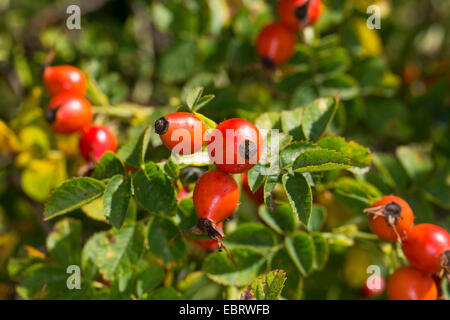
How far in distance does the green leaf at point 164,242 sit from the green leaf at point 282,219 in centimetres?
40

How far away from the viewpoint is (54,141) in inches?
90.1

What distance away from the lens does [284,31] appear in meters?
2.04

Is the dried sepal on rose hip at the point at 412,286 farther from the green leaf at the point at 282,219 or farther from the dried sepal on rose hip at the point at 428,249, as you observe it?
the green leaf at the point at 282,219

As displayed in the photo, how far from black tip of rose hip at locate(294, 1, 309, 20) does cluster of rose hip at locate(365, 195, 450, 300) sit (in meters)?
0.96

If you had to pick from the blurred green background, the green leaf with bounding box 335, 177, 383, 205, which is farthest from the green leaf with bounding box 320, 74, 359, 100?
the green leaf with bounding box 335, 177, 383, 205

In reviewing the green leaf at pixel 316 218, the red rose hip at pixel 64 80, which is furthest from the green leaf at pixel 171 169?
the red rose hip at pixel 64 80

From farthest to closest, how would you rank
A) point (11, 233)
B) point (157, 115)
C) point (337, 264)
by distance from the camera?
point (11, 233) < point (337, 264) < point (157, 115)

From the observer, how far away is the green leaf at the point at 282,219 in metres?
1.74

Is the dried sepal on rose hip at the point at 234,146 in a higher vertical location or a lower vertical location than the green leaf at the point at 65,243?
higher

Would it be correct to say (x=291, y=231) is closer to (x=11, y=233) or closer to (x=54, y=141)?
(x=54, y=141)

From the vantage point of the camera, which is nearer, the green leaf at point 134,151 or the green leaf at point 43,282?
the green leaf at point 134,151

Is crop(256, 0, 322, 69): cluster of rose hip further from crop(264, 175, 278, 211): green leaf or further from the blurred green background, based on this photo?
crop(264, 175, 278, 211): green leaf
